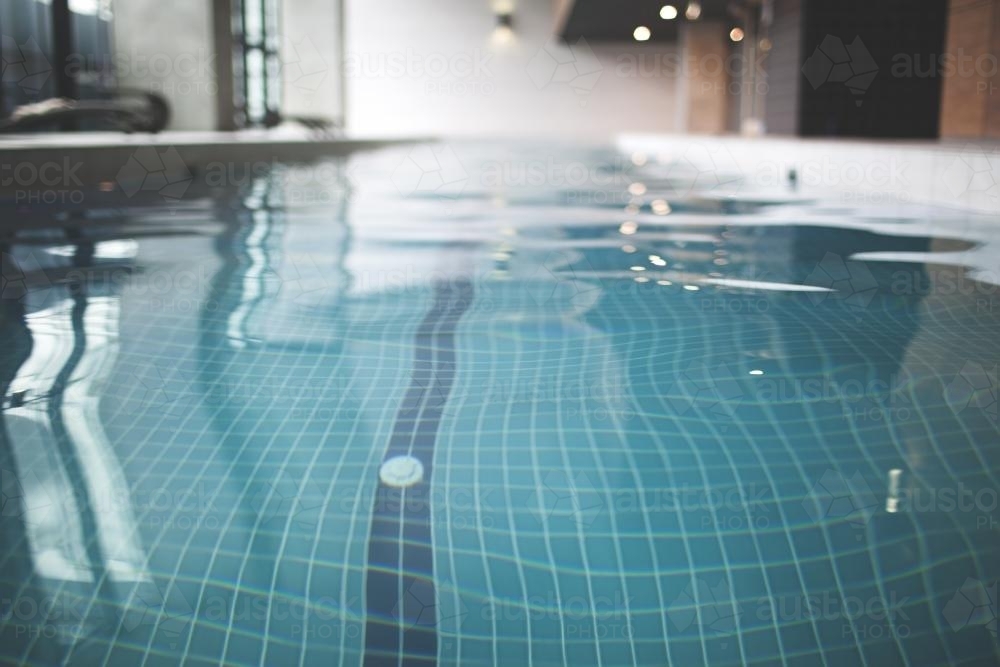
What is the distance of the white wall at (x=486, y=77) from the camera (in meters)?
23.2

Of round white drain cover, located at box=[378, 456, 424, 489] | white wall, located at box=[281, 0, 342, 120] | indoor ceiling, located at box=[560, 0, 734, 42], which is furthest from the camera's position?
white wall, located at box=[281, 0, 342, 120]

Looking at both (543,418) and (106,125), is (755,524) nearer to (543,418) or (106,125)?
(543,418)

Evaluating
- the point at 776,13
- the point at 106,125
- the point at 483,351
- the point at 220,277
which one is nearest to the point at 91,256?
the point at 220,277

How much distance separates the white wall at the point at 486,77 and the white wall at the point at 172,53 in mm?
11415

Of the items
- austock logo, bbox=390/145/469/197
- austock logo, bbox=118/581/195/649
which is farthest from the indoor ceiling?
austock logo, bbox=118/581/195/649

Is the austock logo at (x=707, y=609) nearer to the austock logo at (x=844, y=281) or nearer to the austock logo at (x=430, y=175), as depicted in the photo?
the austock logo at (x=844, y=281)

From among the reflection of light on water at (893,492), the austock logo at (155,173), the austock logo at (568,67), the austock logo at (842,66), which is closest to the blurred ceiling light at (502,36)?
the austock logo at (568,67)

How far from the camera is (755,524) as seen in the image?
4.45 feet

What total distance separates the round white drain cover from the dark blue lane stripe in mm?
12

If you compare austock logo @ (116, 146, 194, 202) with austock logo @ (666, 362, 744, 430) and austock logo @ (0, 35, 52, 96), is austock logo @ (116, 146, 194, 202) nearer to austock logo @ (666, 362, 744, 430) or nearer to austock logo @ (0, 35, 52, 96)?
austock logo @ (0, 35, 52, 96)

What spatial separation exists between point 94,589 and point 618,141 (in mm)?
19134

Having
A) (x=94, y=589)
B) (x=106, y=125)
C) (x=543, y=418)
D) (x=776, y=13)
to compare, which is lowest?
(x=94, y=589)

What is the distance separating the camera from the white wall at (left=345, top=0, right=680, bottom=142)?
2325cm

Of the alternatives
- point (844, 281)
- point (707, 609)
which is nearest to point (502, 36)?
point (844, 281)
